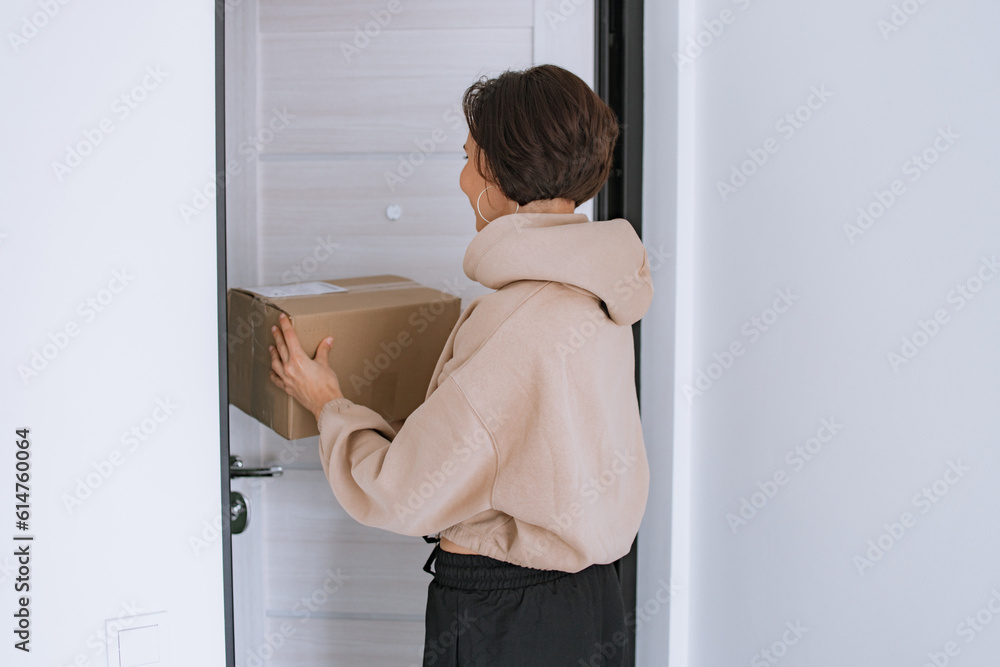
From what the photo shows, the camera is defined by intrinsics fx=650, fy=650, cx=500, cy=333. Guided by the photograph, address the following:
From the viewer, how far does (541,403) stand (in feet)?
2.91

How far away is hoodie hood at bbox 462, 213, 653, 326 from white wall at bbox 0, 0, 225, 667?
0.40m

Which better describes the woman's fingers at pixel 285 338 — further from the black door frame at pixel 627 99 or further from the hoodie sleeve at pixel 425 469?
the black door frame at pixel 627 99

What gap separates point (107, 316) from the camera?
88 cm

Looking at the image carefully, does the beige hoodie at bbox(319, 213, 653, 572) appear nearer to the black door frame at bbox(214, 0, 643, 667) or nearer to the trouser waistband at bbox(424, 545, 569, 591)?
the trouser waistband at bbox(424, 545, 569, 591)

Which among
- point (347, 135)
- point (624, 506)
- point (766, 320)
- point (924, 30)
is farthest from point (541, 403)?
point (347, 135)

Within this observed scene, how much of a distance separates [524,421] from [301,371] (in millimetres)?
356

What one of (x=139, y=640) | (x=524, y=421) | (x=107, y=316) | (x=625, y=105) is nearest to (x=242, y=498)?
(x=139, y=640)

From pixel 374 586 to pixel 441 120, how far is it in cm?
109

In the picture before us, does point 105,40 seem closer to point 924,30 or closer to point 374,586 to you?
point 924,30

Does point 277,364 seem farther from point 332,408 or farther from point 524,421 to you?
point 524,421

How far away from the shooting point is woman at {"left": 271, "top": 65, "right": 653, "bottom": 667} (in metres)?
0.89

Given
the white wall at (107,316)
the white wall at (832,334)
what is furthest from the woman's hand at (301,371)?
the white wall at (832,334)

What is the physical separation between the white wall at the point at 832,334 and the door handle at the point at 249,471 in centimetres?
82

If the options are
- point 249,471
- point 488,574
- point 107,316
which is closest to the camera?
point 107,316
